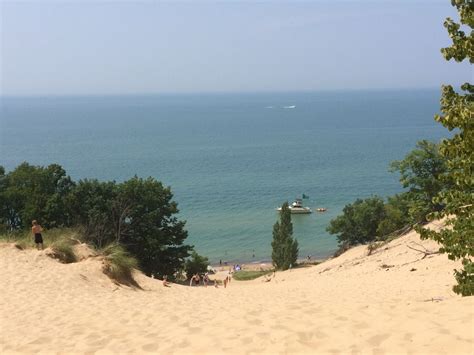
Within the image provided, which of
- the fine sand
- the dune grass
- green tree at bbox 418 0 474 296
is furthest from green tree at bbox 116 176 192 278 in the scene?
green tree at bbox 418 0 474 296

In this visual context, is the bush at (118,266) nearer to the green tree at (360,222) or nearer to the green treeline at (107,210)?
the green treeline at (107,210)

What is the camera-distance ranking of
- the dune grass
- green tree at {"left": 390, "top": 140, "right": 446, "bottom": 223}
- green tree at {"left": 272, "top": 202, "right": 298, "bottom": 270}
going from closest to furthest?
green tree at {"left": 390, "top": 140, "right": 446, "bottom": 223}
green tree at {"left": 272, "top": 202, "right": 298, "bottom": 270}
the dune grass

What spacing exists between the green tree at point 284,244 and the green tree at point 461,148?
32216mm

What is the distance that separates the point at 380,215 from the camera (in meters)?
41.9

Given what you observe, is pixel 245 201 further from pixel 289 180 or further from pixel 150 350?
pixel 150 350

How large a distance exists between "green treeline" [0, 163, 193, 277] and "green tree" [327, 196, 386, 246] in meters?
16.2

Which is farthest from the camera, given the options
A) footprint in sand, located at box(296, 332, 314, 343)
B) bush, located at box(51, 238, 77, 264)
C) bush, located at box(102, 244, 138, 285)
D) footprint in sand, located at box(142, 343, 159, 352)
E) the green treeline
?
the green treeline

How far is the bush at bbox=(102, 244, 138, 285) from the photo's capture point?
1741 cm

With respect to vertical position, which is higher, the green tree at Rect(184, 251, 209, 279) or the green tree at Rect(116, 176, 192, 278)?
the green tree at Rect(116, 176, 192, 278)

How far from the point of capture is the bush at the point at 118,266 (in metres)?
17.4

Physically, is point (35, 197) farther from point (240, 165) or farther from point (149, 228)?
point (240, 165)

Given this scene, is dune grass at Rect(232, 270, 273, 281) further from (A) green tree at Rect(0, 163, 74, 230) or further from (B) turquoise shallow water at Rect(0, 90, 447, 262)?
(A) green tree at Rect(0, 163, 74, 230)

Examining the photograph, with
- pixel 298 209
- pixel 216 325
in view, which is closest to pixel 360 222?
pixel 298 209

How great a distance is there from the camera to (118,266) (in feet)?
59.0
